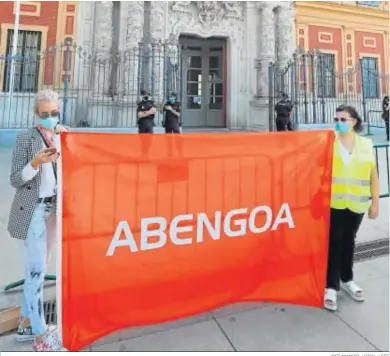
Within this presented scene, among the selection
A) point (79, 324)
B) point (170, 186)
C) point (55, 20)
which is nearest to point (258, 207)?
point (170, 186)

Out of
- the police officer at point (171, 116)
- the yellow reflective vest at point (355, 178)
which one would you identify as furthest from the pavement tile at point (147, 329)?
the police officer at point (171, 116)

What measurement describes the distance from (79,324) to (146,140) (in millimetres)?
1162

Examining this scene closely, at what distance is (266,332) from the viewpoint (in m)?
2.16

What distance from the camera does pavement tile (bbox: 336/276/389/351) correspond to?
7.00ft

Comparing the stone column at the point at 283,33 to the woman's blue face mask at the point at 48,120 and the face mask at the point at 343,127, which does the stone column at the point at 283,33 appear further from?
the woman's blue face mask at the point at 48,120

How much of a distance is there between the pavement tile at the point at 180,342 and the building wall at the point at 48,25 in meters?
11.8

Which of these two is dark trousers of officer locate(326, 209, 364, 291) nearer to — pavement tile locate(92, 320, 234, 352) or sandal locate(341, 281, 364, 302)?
sandal locate(341, 281, 364, 302)

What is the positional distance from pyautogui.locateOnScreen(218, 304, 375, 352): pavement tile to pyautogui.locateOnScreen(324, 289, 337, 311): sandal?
0.20ft

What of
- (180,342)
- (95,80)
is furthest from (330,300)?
(95,80)

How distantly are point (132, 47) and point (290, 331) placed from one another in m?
11.6

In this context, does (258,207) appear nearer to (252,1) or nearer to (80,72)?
(80,72)

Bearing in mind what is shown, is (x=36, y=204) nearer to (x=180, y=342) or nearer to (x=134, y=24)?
(x=180, y=342)

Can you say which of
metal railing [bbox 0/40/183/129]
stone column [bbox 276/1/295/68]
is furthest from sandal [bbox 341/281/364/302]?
stone column [bbox 276/1/295/68]

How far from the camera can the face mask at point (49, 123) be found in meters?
1.97
